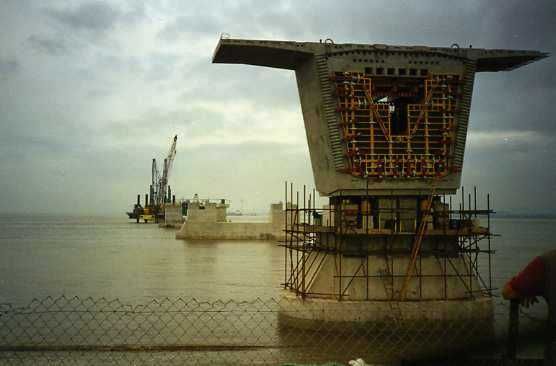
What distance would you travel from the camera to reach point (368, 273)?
26.8 metres

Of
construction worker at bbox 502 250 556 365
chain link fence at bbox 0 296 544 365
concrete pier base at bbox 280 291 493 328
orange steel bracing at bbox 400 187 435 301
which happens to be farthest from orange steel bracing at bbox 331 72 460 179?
construction worker at bbox 502 250 556 365

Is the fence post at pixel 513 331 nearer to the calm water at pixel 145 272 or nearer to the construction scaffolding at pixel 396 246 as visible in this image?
the construction scaffolding at pixel 396 246

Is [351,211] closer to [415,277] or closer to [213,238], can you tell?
[415,277]

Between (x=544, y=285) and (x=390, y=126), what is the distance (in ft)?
75.6

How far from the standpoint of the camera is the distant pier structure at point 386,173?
26828mm

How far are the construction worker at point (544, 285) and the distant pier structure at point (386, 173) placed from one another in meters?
19.9

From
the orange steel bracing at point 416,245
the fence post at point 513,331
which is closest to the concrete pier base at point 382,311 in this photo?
the orange steel bracing at point 416,245

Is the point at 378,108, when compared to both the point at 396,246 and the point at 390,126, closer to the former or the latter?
the point at 390,126

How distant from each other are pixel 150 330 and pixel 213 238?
7022 centimetres

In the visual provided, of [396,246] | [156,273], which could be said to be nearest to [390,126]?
[396,246]

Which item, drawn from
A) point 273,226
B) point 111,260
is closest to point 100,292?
point 111,260

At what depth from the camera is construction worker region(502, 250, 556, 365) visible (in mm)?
6055

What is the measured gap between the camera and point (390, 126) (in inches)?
1134

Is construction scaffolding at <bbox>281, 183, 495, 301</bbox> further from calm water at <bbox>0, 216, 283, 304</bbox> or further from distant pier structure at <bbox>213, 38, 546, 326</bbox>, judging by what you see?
calm water at <bbox>0, 216, 283, 304</bbox>
